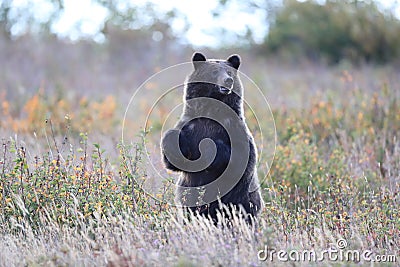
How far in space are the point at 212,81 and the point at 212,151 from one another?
2.51 feet

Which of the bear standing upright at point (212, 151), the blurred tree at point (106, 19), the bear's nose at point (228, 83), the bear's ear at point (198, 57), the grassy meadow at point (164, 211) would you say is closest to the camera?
the grassy meadow at point (164, 211)

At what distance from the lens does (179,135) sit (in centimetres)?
533

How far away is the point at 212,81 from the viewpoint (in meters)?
5.61

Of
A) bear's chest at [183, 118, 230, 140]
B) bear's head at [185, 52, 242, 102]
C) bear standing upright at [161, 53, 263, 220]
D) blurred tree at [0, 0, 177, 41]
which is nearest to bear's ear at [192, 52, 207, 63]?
bear's head at [185, 52, 242, 102]

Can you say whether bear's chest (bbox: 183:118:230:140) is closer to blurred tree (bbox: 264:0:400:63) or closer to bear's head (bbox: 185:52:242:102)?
bear's head (bbox: 185:52:242:102)

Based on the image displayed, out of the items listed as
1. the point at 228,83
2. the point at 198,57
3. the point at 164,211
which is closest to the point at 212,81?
the point at 228,83

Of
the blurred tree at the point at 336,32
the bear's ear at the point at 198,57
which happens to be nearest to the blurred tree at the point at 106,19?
the blurred tree at the point at 336,32

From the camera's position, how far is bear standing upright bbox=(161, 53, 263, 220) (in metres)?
5.32

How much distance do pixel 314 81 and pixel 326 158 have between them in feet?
28.0

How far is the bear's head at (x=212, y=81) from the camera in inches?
219

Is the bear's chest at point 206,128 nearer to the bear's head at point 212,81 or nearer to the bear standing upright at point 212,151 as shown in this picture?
the bear standing upright at point 212,151

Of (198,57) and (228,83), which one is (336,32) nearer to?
(198,57)

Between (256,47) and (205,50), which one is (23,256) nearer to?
(205,50)

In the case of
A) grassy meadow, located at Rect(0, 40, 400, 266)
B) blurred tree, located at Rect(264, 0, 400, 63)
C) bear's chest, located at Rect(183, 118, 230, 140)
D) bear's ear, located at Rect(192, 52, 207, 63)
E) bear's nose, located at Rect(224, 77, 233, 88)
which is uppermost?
blurred tree, located at Rect(264, 0, 400, 63)
